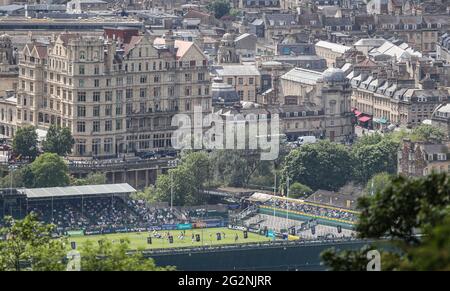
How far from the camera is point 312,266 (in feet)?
257

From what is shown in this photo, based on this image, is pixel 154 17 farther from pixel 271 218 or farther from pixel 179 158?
pixel 271 218

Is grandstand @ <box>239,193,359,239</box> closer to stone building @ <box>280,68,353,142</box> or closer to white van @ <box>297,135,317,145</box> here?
white van @ <box>297,135,317,145</box>

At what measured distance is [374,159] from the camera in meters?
97.1

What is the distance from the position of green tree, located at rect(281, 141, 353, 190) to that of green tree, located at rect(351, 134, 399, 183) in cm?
61

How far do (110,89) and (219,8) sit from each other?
5368 cm

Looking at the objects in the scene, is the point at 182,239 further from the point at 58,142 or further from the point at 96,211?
the point at 58,142

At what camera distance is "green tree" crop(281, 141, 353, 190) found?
95312mm

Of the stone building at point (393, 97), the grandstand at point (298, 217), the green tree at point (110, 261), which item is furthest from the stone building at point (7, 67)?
the green tree at point (110, 261)

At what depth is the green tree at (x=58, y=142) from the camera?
9681cm

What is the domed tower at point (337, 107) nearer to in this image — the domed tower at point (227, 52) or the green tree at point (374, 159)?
the domed tower at point (227, 52)

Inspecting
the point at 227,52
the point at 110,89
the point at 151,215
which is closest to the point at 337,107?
the point at 227,52

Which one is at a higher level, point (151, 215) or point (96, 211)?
point (96, 211)

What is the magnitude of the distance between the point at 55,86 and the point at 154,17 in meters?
34.3
